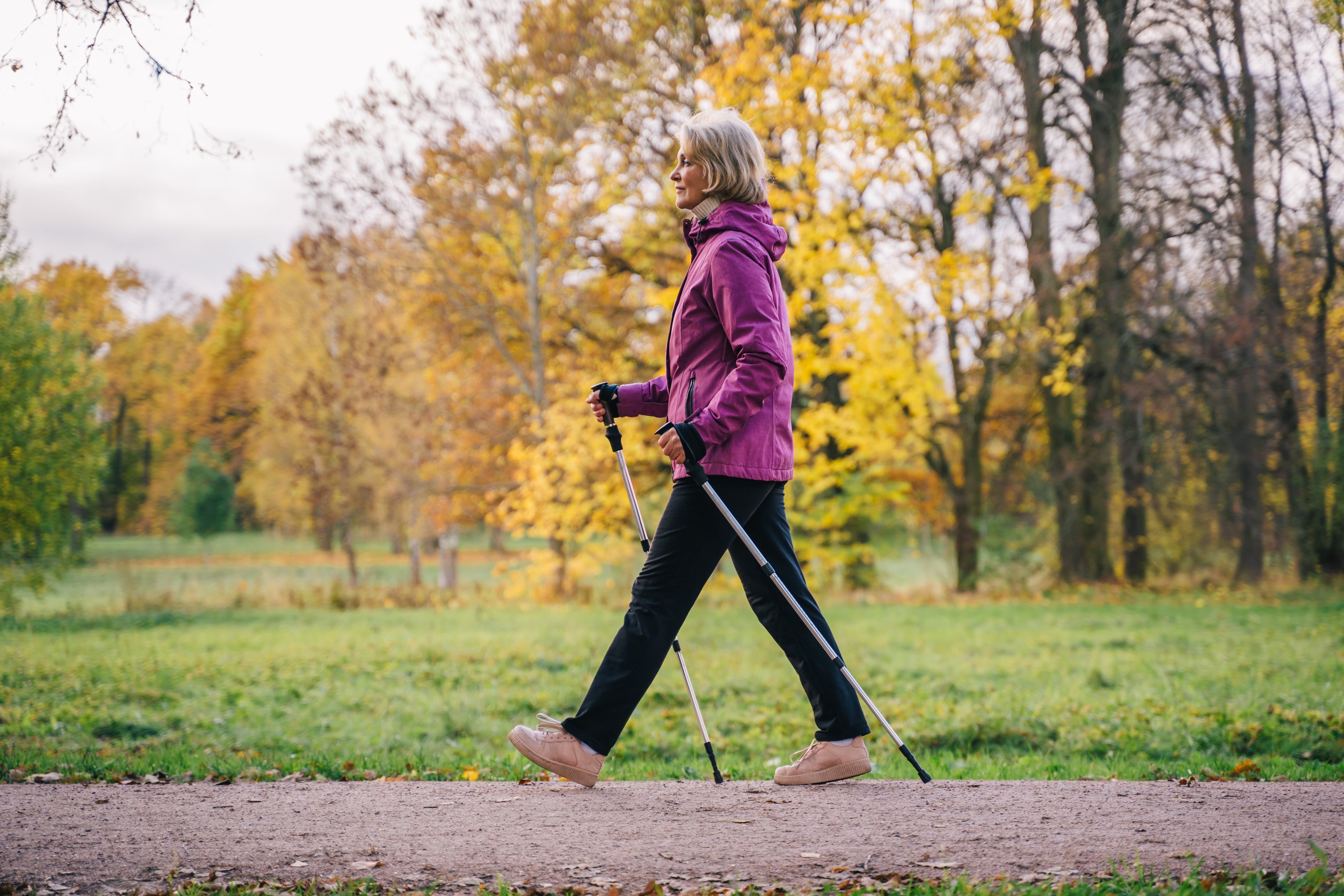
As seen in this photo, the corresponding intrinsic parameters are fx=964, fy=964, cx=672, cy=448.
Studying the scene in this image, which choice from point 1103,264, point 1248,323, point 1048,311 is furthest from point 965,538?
point 1248,323

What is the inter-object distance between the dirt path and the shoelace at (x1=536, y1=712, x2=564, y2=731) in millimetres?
248

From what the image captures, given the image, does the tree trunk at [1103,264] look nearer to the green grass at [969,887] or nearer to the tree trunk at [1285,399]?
the tree trunk at [1285,399]

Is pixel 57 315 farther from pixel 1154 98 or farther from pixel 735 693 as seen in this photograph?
pixel 1154 98

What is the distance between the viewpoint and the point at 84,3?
4.13 m

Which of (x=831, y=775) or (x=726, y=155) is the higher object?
(x=726, y=155)

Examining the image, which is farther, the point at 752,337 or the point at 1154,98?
the point at 1154,98

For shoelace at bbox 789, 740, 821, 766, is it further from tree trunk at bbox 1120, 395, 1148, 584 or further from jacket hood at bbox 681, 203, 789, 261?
tree trunk at bbox 1120, 395, 1148, 584

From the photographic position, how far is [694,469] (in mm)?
3340

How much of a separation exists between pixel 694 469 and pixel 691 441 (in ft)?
0.36

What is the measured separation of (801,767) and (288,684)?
21.1 feet

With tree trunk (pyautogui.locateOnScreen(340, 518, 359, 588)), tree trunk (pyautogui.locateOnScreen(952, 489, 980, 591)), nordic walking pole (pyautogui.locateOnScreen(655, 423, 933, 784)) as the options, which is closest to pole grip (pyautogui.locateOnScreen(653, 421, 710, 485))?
nordic walking pole (pyautogui.locateOnScreen(655, 423, 933, 784))

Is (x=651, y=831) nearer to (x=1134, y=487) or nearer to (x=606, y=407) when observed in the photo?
(x=606, y=407)

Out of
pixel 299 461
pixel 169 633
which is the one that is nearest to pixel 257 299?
pixel 299 461

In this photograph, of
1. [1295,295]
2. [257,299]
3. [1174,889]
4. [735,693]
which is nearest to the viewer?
[1174,889]
